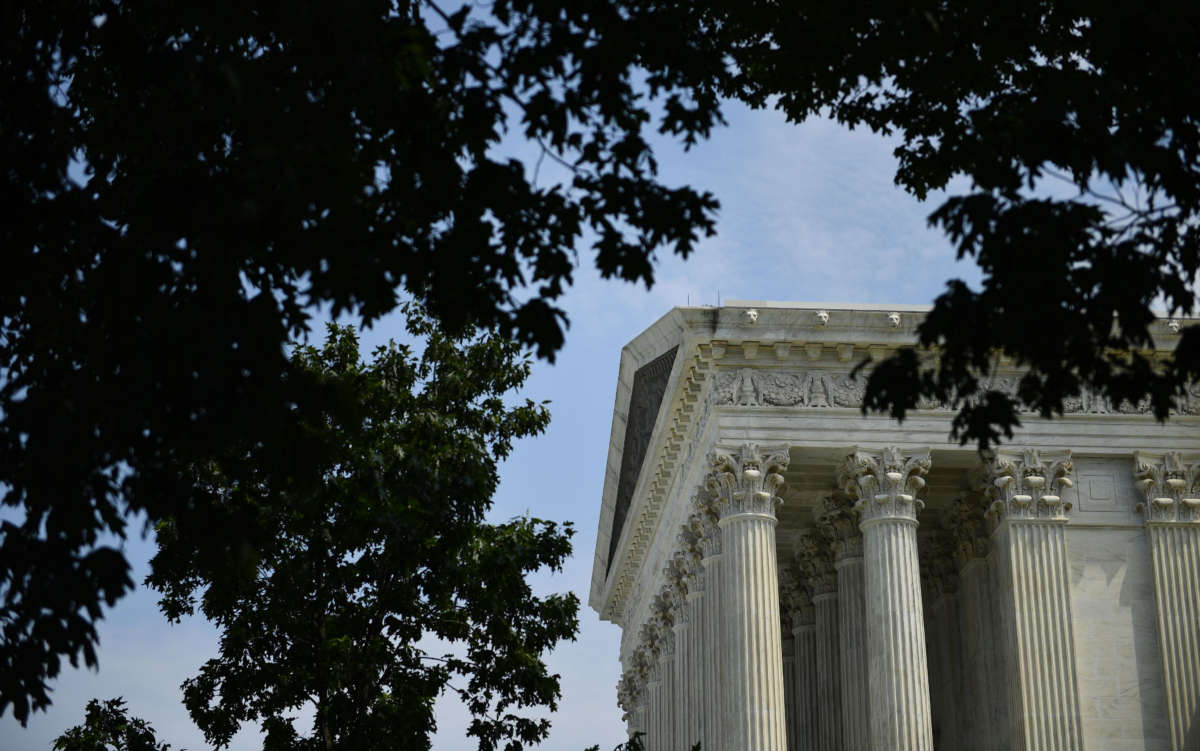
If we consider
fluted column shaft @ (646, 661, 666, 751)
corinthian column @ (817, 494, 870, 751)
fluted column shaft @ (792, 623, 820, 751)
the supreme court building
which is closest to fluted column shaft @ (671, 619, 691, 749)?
fluted column shaft @ (792, 623, 820, 751)

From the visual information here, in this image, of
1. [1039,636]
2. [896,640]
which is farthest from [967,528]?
[896,640]

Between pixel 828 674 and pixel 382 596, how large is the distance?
47.8 ft

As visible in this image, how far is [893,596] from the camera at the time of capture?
2500 cm

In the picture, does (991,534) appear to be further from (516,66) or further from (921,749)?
(516,66)

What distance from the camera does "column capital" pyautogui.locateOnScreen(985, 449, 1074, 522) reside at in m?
25.7

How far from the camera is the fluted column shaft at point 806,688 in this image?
3244 centimetres

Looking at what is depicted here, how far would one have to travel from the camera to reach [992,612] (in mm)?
27438

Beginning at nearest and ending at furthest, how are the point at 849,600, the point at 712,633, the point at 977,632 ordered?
the point at 712,633 → the point at 849,600 → the point at 977,632

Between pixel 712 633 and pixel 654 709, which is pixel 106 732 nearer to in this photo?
pixel 712 633

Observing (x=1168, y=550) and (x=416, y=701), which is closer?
(x=416, y=701)

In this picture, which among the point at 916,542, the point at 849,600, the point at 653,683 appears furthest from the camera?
Result: the point at 653,683

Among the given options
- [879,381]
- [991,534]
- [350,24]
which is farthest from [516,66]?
[991,534]

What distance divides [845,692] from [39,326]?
68.8 ft

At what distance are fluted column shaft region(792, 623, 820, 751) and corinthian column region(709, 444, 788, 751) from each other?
723 cm
